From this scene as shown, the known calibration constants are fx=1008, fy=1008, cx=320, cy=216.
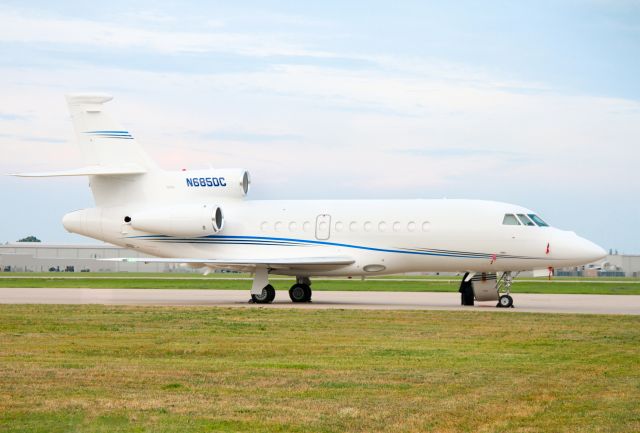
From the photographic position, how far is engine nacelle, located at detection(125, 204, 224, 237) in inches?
1406

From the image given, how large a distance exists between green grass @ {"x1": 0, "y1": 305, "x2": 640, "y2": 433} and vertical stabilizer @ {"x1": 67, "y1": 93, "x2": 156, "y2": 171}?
13.0 metres

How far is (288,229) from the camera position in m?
35.4

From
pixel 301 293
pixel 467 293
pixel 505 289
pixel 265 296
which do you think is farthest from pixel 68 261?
pixel 505 289

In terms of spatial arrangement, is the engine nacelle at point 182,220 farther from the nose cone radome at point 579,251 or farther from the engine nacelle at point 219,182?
→ the nose cone radome at point 579,251

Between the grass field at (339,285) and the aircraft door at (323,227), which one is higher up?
the aircraft door at (323,227)

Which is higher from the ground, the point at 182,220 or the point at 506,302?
the point at 182,220

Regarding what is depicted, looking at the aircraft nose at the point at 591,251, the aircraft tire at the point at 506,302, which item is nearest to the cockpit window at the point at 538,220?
the aircraft nose at the point at 591,251

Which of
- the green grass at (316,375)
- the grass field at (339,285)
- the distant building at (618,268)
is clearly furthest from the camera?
the distant building at (618,268)

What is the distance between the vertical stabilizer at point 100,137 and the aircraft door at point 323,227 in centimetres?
705

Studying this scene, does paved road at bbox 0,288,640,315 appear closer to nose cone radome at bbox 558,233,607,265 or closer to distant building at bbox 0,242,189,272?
nose cone radome at bbox 558,233,607,265

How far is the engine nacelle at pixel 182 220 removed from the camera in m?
35.7

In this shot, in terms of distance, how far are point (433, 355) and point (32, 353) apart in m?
6.86

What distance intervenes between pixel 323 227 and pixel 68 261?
78412 millimetres

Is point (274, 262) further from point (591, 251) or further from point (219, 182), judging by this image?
point (591, 251)
